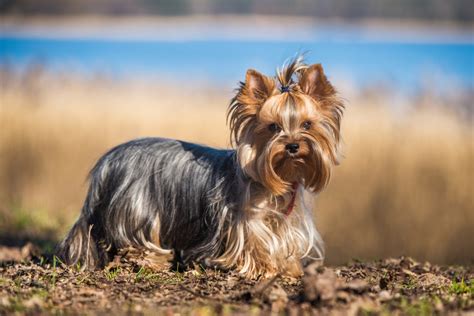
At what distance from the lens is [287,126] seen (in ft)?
18.8

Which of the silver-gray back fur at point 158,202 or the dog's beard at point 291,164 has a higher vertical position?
the dog's beard at point 291,164

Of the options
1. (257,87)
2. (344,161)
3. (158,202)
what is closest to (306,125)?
(257,87)

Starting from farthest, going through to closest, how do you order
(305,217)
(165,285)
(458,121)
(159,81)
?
(159,81)
(458,121)
(305,217)
(165,285)

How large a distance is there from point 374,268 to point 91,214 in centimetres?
250

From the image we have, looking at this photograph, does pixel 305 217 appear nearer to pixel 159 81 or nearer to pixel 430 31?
pixel 159 81

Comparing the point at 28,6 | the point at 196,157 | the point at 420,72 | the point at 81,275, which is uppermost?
the point at 28,6

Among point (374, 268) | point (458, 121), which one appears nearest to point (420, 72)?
point (458, 121)

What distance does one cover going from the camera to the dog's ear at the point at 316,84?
5836mm

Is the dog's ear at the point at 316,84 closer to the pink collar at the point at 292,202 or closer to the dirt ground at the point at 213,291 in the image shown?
the pink collar at the point at 292,202

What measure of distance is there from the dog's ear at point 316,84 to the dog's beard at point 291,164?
0.39 metres

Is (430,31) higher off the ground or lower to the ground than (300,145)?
higher

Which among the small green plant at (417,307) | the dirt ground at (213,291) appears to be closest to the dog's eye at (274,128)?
the dirt ground at (213,291)

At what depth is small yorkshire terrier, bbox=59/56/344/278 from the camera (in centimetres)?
580

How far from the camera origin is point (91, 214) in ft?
21.7
